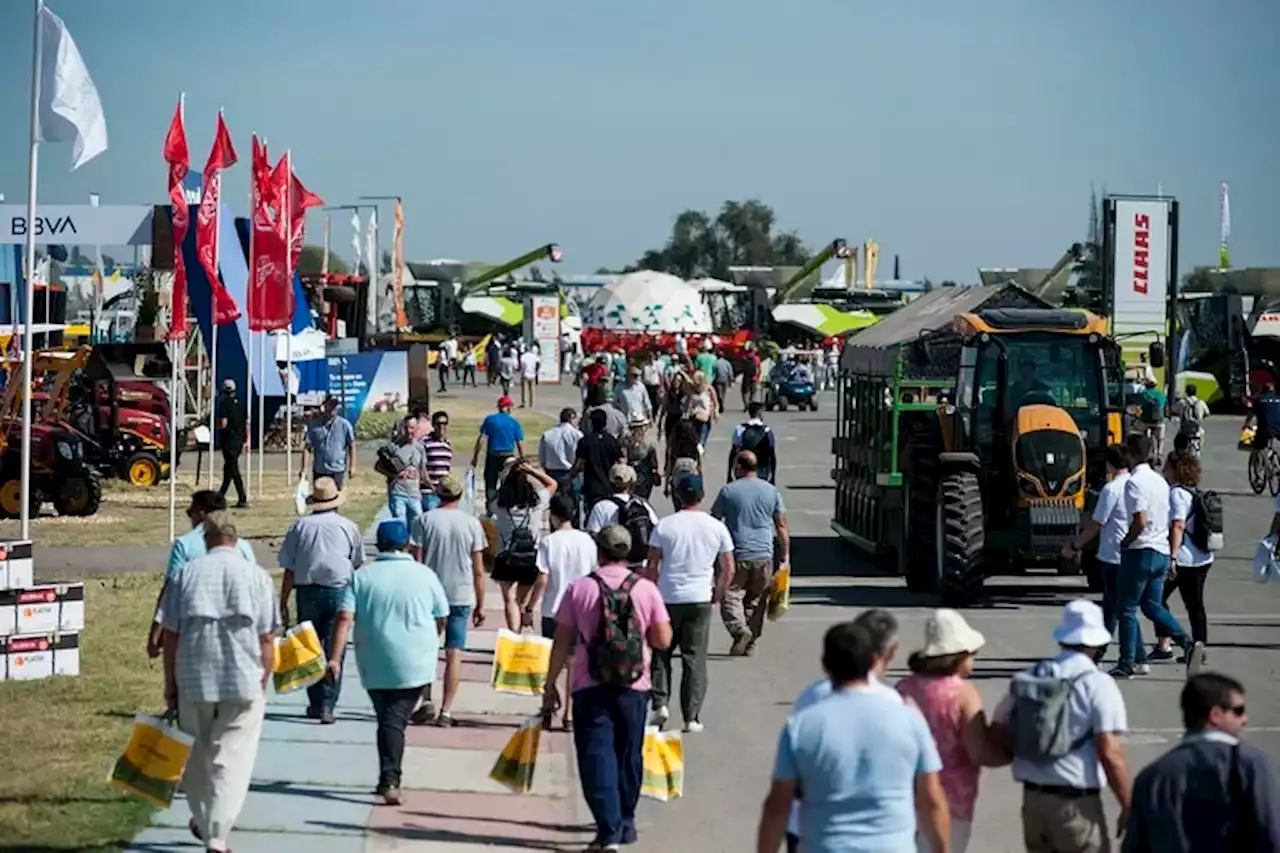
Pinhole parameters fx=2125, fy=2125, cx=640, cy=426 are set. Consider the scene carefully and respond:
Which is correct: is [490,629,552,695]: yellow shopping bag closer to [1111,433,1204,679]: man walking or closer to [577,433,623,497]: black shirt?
[1111,433,1204,679]: man walking

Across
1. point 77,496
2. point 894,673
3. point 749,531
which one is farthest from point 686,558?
point 77,496

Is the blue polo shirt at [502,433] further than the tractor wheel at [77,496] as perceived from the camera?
No

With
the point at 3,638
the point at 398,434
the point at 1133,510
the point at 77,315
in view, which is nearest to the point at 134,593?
the point at 398,434

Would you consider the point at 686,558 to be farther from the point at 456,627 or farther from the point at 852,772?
the point at 852,772

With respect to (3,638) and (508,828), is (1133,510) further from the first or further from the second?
(3,638)

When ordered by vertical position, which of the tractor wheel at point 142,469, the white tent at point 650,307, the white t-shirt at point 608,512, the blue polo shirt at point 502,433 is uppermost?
the white tent at point 650,307

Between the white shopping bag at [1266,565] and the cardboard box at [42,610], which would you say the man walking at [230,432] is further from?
the white shopping bag at [1266,565]

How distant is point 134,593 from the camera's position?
20.0 metres

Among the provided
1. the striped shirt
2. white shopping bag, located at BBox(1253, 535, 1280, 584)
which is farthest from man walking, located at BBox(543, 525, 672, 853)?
the striped shirt

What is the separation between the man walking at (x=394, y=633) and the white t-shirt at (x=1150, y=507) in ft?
18.6

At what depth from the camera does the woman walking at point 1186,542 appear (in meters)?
14.8

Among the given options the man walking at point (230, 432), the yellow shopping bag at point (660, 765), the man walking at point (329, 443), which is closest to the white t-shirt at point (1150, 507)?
the yellow shopping bag at point (660, 765)

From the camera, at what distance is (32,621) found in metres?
14.9

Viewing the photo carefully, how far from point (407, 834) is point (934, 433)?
36.4 feet
